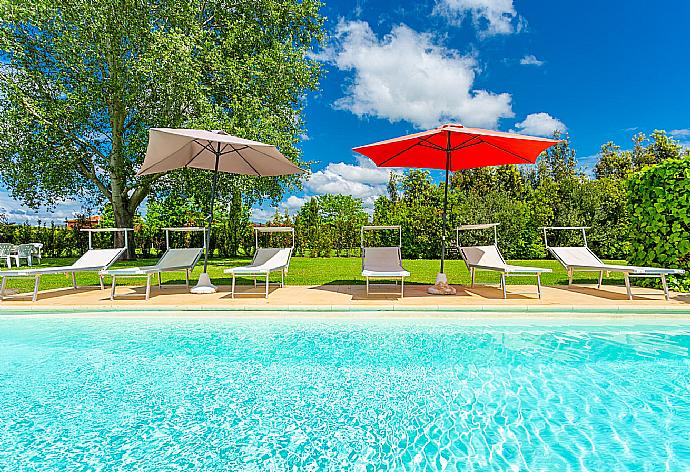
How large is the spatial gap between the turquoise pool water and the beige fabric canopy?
3.38 meters

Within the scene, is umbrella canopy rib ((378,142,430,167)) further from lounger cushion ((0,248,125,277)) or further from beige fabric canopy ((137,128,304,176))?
lounger cushion ((0,248,125,277))

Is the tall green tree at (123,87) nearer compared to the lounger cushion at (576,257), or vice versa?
the lounger cushion at (576,257)

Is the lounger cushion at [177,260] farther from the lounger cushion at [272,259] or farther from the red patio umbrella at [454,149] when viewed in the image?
the red patio umbrella at [454,149]

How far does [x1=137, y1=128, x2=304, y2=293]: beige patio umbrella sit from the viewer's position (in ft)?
24.0

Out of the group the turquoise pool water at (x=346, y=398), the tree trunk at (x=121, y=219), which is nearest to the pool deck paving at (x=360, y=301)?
the turquoise pool water at (x=346, y=398)

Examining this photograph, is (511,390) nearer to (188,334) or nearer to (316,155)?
(188,334)

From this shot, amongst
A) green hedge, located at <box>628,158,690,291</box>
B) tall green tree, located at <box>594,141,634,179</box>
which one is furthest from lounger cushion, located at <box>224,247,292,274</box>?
tall green tree, located at <box>594,141,634,179</box>

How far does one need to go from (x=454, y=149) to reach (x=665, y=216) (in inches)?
151

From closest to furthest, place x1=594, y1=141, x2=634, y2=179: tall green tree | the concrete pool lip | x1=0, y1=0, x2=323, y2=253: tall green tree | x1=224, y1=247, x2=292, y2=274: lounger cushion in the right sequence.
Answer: the concrete pool lip < x1=224, y1=247, x2=292, y2=274: lounger cushion < x1=0, y1=0, x2=323, y2=253: tall green tree < x1=594, y1=141, x2=634, y2=179: tall green tree

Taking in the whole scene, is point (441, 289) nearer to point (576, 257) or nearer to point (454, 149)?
point (454, 149)

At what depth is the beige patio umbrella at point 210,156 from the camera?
7301 millimetres

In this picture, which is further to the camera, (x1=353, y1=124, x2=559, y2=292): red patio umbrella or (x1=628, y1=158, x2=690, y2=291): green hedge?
(x1=628, y1=158, x2=690, y2=291): green hedge

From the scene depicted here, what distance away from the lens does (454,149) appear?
299 inches

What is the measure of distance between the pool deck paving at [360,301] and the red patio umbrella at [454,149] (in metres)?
1.41
